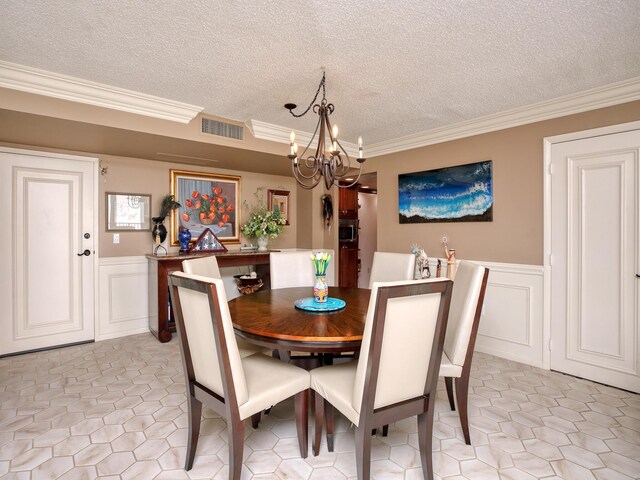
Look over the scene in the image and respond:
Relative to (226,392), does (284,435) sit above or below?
below

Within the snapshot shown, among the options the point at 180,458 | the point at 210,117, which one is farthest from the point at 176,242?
the point at 180,458

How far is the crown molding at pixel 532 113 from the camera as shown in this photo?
272 cm

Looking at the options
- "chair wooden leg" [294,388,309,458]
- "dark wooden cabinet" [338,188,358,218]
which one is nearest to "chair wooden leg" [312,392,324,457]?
"chair wooden leg" [294,388,309,458]

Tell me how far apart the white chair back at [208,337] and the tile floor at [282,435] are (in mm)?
534

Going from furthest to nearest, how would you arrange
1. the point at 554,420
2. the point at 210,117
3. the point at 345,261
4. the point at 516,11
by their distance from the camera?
the point at 345,261, the point at 210,117, the point at 554,420, the point at 516,11

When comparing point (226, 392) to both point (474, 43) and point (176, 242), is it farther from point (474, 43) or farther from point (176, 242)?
point (176, 242)

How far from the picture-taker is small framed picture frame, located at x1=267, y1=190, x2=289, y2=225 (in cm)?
516

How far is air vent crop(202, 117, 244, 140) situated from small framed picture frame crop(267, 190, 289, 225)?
5.24 ft

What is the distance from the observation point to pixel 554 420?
7.48 feet

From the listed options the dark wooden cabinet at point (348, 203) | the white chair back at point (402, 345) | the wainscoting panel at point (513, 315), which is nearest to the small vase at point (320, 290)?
the white chair back at point (402, 345)

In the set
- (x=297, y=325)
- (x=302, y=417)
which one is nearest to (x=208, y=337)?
(x=297, y=325)

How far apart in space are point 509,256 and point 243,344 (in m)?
2.66

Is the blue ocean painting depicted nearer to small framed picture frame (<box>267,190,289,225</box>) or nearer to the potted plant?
the potted plant

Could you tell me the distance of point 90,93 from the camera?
2.72 m
